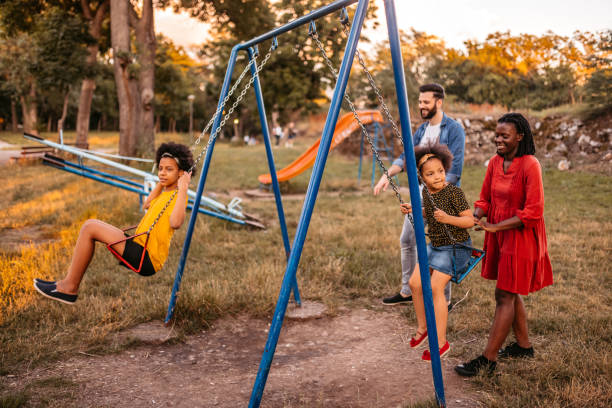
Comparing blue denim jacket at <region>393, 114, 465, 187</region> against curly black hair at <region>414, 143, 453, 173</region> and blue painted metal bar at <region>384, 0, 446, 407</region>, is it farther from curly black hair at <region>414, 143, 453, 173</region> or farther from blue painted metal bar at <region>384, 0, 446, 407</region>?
blue painted metal bar at <region>384, 0, 446, 407</region>

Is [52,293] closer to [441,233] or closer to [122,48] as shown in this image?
[441,233]

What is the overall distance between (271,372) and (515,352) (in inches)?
69.6

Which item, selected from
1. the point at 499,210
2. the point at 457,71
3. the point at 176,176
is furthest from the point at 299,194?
the point at 457,71

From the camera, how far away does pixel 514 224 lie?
2842mm

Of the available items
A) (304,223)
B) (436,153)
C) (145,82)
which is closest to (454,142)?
(436,153)

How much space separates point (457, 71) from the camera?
27016 mm

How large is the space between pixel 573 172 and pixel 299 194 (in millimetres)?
7029

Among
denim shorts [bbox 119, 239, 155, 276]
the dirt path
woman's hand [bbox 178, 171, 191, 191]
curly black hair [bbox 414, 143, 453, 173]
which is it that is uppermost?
curly black hair [bbox 414, 143, 453, 173]

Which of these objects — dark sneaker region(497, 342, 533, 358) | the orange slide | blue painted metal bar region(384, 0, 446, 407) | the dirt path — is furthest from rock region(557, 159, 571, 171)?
blue painted metal bar region(384, 0, 446, 407)

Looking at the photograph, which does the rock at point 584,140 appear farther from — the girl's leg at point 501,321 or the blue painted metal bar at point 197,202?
the blue painted metal bar at point 197,202

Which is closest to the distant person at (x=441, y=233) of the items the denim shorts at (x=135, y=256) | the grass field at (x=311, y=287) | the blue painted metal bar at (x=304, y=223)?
the grass field at (x=311, y=287)

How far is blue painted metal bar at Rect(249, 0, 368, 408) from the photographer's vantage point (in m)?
2.35

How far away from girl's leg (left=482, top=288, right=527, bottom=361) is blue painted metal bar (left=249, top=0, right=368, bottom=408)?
150 cm

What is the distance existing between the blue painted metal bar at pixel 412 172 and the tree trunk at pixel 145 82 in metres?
14.0
